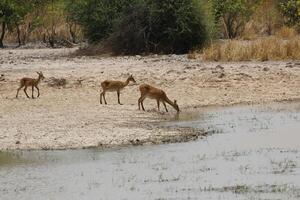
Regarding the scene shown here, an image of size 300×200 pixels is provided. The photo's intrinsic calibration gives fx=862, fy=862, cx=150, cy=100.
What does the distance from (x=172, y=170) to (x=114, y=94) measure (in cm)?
1110

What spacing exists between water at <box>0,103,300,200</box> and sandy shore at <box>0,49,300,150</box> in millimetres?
1087

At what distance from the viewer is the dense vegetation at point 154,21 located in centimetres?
3706

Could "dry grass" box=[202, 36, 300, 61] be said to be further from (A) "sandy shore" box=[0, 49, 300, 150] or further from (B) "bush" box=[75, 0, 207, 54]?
(B) "bush" box=[75, 0, 207, 54]

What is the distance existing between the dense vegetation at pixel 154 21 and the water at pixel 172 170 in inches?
670

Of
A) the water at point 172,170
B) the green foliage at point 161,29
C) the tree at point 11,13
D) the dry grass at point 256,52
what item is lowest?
the water at point 172,170

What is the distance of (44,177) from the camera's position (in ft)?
45.8

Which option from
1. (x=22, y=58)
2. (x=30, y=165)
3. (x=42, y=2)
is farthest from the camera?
(x=42, y=2)

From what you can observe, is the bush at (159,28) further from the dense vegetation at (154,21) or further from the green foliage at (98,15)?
the green foliage at (98,15)

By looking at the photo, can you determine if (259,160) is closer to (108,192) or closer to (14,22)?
(108,192)

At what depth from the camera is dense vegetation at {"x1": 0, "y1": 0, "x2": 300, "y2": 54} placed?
37.1 m

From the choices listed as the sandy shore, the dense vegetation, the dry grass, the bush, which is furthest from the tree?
the dry grass

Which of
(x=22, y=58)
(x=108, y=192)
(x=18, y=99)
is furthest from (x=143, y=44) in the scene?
(x=108, y=192)

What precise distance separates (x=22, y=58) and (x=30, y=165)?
2122 cm

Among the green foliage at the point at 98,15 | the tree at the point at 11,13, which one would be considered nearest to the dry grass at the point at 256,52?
the green foliage at the point at 98,15
